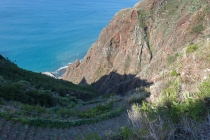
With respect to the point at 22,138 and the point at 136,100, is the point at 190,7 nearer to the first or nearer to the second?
the point at 136,100

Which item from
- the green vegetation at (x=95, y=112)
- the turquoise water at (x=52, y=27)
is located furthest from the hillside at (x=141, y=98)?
the turquoise water at (x=52, y=27)

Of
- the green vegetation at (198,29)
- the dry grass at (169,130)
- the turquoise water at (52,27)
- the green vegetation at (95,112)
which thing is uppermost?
the turquoise water at (52,27)

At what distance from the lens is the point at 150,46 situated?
160 feet

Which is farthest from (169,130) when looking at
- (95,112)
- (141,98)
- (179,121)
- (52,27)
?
(52,27)

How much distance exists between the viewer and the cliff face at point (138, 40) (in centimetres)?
3594

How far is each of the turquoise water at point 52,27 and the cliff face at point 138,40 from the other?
3096 centimetres

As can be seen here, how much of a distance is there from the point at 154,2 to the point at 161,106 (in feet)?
155

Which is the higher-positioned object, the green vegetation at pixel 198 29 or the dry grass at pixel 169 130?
the green vegetation at pixel 198 29

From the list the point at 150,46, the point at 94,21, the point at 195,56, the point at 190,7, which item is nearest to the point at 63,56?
the point at 94,21

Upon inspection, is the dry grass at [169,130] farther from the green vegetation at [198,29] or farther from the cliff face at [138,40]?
the green vegetation at [198,29]

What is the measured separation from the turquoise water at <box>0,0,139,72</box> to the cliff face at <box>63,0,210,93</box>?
102ft

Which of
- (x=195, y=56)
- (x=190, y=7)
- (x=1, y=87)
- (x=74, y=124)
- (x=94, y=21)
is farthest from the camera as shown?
(x=94, y=21)

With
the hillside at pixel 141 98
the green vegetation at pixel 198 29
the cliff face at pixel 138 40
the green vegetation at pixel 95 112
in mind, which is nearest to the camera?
the hillside at pixel 141 98

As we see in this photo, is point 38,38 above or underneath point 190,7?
above
